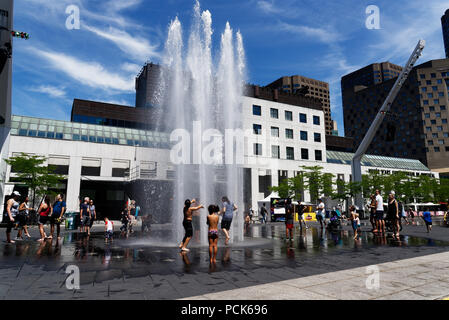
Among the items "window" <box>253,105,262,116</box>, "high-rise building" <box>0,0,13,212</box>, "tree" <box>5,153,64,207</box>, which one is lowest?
"tree" <box>5,153,64,207</box>

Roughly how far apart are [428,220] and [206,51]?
15.7 meters

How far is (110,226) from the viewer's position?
12875 mm

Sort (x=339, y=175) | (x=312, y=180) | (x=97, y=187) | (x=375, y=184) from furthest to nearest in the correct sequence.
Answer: (x=339, y=175)
(x=375, y=184)
(x=312, y=180)
(x=97, y=187)

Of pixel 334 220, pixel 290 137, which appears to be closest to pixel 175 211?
pixel 334 220

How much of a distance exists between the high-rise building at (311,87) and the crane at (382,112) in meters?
108

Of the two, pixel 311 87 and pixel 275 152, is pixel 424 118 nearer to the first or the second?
pixel 311 87

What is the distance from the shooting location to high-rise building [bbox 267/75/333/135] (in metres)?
150

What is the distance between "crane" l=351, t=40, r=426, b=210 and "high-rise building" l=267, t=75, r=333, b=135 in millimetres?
107623

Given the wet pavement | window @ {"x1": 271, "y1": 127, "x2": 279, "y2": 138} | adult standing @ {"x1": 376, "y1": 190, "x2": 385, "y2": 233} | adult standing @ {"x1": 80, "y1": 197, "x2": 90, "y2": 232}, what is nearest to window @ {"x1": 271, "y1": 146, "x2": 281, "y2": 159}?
window @ {"x1": 271, "y1": 127, "x2": 279, "y2": 138}

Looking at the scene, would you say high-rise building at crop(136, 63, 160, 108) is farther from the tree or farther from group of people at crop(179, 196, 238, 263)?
group of people at crop(179, 196, 238, 263)

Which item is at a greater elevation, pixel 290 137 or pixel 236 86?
pixel 290 137

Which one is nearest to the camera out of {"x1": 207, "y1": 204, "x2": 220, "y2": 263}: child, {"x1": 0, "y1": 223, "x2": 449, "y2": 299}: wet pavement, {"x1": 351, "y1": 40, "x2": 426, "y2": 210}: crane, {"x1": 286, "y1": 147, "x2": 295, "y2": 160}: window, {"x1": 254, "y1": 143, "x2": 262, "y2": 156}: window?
{"x1": 0, "y1": 223, "x2": 449, "y2": 299}: wet pavement

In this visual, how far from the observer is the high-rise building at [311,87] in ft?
490

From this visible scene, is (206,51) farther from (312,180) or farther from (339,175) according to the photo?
(339,175)
